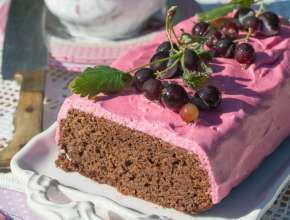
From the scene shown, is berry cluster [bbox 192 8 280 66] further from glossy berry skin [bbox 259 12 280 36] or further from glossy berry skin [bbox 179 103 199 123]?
glossy berry skin [bbox 179 103 199 123]

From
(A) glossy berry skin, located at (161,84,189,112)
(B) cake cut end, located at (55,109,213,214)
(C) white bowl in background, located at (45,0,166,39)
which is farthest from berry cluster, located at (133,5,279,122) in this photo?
(C) white bowl in background, located at (45,0,166,39)

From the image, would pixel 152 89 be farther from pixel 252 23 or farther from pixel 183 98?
pixel 252 23

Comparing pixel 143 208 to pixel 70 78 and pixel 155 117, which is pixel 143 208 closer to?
pixel 155 117

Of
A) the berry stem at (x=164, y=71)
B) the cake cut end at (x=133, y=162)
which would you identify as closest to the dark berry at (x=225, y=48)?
the berry stem at (x=164, y=71)

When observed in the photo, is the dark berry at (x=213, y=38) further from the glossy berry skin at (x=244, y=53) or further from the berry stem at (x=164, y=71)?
the berry stem at (x=164, y=71)

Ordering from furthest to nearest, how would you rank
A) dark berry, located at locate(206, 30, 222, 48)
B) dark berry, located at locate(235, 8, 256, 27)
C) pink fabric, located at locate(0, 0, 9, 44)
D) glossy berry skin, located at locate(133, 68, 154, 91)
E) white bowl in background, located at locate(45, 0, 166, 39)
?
1. pink fabric, located at locate(0, 0, 9, 44)
2. white bowl in background, located at locate(45, 0, 166, 39)
3. dark berry, located at locate(235, 8, 256, 27)
4. dark berry, located at locate(206, 30, 222, 48)
5. glossy berry skin, located at locate(133, 68, 154, 91)

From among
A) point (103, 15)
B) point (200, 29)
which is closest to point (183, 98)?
point (200, 29)
